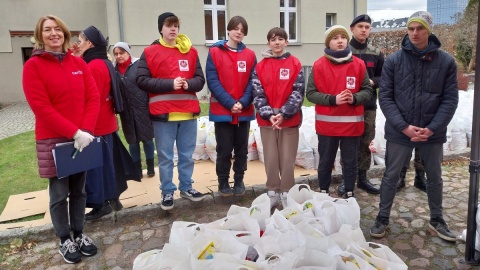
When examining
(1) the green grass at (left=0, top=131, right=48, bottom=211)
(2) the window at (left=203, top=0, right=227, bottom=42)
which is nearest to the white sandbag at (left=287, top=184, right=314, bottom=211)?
→ (1) the green grass at (left=0, top=131, right=48, bottom=211)

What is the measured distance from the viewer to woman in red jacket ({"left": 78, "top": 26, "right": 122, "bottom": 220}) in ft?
11.9

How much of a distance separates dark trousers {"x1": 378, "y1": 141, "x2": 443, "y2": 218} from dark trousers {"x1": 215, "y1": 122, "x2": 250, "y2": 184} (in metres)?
1.43

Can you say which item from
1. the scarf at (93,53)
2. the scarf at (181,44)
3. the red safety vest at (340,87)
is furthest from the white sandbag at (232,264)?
the scarf at (93,53)

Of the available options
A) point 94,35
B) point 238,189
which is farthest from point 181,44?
point 238,189

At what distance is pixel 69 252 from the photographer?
315 centimetres

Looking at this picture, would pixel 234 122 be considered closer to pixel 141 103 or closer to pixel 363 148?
pixel 141 103

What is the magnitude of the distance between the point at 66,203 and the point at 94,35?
1.52 metres

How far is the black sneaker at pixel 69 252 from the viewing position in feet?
10.3

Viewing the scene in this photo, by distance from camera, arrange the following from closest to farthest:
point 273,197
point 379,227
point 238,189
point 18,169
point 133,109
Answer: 1. point 379,227
2. point 273,197
3. point 238,189
4. point 133,109
5. point 18,169

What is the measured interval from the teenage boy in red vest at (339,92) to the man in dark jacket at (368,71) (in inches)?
17.2

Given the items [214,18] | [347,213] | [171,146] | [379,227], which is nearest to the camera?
[347,213]

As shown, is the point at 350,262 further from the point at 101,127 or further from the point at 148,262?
the point at 101,127

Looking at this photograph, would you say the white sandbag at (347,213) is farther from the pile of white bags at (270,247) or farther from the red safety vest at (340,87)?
the red safety vest at (340,87)

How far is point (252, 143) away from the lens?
18.2 ft
